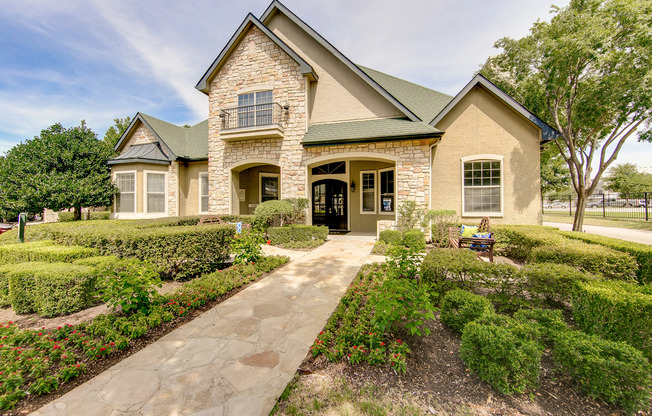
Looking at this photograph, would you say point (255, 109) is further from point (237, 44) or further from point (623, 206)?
point (623, 206)

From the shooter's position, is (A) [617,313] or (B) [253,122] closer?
(A) [617,313]

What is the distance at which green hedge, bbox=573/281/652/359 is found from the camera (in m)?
2.71

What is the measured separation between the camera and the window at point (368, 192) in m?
12.6

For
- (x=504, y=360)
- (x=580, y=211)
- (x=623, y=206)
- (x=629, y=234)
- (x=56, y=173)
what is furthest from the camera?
(x=623, y=206)

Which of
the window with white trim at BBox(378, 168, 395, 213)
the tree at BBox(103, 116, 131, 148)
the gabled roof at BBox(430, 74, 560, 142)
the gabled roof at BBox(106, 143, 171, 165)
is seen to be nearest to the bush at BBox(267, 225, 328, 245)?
the window with white trim at BBox(378, 168, 395, 213)

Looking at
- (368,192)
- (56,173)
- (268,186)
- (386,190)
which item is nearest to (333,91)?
(368,192)

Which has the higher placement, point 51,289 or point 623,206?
point 623,206

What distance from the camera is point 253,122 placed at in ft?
38.2

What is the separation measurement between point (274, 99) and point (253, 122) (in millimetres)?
1430

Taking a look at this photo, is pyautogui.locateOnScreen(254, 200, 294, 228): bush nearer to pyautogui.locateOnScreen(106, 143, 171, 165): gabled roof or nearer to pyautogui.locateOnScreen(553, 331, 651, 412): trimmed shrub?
pyautogui.locateOnScreen(106, 143, 171, 165): gabled roof

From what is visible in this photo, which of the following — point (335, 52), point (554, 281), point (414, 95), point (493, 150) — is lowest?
point (554, 281)

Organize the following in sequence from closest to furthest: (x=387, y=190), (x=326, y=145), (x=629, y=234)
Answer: (x=326, y=145) → (x=629, y=234) → (x=387, y=190)

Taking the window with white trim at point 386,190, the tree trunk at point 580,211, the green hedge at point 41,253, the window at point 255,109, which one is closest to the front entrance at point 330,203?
the window with white trim at point 386,190

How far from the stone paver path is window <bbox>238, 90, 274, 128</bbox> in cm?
892
